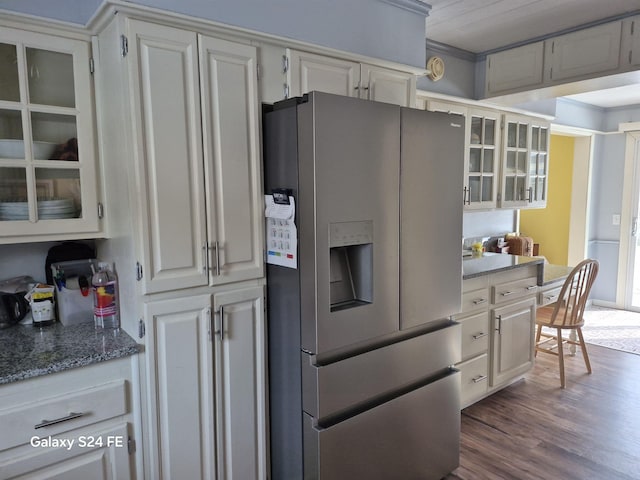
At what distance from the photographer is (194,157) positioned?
1.66 metres

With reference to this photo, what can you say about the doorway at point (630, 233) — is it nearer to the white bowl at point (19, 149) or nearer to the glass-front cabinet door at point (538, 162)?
the glass-front cabinet door at point (538, 162)

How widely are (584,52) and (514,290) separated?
1584 mm

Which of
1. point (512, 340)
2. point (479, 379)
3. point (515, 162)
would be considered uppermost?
point (515, 162)

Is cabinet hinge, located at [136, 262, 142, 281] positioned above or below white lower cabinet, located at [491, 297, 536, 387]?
above

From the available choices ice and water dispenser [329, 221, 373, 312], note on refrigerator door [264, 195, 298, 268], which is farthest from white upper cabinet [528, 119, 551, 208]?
note on refrigerator door [264, 195, 298, 268]

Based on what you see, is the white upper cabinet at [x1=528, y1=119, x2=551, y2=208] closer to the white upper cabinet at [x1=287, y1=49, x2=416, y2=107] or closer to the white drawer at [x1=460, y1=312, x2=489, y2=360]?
the white drawer at [x1=460, y1=312, x2=489, y2=360]

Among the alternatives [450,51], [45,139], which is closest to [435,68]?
[450,51]

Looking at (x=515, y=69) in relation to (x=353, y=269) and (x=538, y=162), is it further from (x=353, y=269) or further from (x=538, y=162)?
(x=353, y=269)

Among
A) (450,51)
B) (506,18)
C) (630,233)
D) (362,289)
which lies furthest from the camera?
(630,233)

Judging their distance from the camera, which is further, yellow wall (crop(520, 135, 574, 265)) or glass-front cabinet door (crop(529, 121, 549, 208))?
yellow wall (crop(520, 135, 574, 265))

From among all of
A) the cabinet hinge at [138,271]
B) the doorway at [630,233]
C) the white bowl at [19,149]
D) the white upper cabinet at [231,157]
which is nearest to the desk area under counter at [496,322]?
the white upper cabinet at [231,157]

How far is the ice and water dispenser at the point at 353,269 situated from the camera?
1771 millimetres

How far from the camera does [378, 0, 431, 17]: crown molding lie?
2270 mm

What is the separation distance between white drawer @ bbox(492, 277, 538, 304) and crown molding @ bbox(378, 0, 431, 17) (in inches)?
68.3
